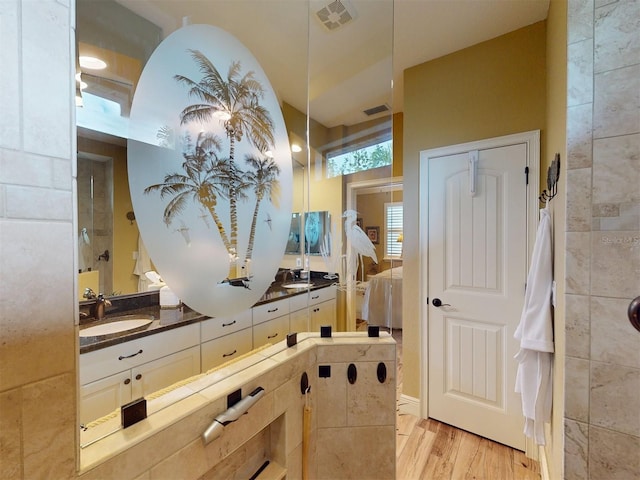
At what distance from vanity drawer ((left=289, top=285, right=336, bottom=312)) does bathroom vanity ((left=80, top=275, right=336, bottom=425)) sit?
0.31ft

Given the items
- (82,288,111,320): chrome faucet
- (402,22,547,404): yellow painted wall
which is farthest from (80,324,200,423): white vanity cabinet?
(402,22,547,404): yellow painted wall

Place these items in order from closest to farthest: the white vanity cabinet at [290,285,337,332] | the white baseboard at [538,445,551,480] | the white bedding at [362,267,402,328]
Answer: the white vanity cabinet at [290,285,337,332], the white bedding at [362,267,402,328], the white baseboard at [538,445,551,480]

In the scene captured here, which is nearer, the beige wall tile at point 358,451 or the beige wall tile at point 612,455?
the beige wall tile at point 612,455

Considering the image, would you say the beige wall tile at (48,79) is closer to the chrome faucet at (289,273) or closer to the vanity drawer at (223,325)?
the vanity drawer at (223,325)

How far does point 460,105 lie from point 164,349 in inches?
92.0

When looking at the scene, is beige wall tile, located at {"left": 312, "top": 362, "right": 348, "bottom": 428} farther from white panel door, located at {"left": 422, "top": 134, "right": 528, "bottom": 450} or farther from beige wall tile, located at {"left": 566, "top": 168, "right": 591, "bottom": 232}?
white panel door, located at {"left": 422, "top": 134, "right": 528, "bottom": 450}

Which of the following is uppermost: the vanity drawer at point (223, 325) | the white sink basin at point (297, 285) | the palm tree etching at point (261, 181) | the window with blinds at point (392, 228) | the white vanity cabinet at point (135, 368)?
the palm tree etching at point (261, 181)

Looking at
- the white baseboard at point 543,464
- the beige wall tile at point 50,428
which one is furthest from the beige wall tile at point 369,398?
the white baseboard at point 543,464

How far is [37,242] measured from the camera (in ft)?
1.63

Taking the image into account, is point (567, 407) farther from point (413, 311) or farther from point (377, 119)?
point (377, 119)

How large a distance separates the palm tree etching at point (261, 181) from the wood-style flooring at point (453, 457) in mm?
1744

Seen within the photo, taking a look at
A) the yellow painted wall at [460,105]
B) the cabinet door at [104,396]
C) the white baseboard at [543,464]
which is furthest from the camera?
the yellow painted wall at [460,105]

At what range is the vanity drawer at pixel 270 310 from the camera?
1.13 meters

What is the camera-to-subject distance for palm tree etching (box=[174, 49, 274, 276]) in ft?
3.01
